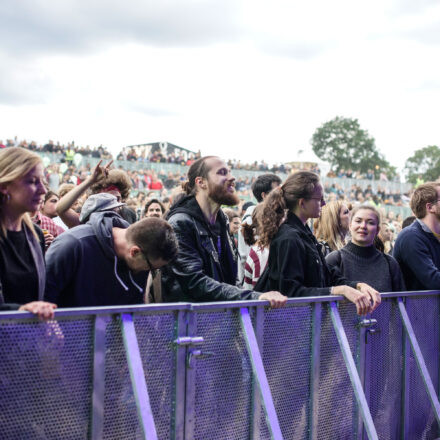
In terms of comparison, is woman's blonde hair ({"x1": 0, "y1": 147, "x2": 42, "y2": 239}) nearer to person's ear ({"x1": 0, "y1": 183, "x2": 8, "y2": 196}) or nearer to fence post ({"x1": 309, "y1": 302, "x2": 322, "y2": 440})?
person's ear ({"x1": 0, "y1": 183, "x2": 8, "y2": 196})

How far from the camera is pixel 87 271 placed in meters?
3.15

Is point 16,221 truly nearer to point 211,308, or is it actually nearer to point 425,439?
point 211,308

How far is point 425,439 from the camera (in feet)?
15.2

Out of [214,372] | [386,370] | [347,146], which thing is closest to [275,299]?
[214,372]

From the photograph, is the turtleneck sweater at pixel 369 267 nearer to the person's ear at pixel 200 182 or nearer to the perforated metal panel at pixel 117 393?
the person's ear at pixel 200 182

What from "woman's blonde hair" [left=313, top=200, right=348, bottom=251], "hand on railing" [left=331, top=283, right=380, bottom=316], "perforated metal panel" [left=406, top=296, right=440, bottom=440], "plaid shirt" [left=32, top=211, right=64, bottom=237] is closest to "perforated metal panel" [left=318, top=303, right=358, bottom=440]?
"hand on railing" [left=331, top=283, right=380, bottom=316]

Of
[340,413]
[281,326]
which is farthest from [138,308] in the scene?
[340,413]

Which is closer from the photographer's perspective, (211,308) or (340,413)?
(211,308)

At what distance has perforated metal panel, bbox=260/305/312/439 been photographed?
10.9 ft

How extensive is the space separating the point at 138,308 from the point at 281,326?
39.4 inches

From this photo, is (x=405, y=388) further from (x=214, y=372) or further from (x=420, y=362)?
(x=214, y=372)

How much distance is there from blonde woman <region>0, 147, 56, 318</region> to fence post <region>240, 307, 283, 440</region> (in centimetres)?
105

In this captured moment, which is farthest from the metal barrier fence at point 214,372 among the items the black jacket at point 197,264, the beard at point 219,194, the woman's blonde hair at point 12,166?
the beard at point 219,194

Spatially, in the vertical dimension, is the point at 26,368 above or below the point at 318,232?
below
